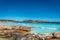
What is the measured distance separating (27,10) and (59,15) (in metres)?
0.76

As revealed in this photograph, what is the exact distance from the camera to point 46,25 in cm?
324

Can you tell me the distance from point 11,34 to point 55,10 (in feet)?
3.83

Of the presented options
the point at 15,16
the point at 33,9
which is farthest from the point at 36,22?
the point at 15,16

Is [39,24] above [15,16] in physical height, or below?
below

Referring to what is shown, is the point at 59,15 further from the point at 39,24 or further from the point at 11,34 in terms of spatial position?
the point at 11,34

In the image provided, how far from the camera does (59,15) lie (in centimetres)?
324

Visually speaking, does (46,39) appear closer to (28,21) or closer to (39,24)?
(39,24)

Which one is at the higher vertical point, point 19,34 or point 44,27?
point 44,27

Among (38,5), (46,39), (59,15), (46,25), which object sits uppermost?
(38,5)

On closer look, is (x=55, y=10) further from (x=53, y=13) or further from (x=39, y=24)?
(x=39, y=24)

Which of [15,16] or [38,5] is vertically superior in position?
[38,5]

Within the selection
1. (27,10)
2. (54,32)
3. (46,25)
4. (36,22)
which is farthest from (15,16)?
(54,32)

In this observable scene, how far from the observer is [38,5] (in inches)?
130

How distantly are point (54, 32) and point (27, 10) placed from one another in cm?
81
